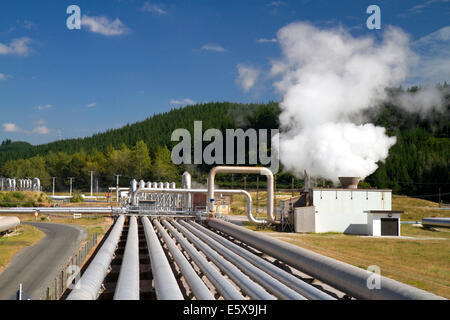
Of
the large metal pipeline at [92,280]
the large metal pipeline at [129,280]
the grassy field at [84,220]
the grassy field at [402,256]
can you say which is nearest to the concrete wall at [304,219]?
the grassy field at [402,256]

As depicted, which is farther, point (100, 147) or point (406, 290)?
point (100, 147)

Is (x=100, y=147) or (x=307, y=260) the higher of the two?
(x=100, y=147)

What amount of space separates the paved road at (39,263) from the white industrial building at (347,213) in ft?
72.6

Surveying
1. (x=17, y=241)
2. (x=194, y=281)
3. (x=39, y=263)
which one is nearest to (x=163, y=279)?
(x=194, y=281)

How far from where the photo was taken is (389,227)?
40.6 metres

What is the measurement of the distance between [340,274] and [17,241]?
31902 mm

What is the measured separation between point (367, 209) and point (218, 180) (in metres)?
88.3

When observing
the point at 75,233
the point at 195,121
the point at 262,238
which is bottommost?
the point at 75,233

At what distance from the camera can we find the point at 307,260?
46.9 feet

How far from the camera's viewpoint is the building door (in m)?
40.6

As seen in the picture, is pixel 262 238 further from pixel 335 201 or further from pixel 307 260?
pixel 335 201

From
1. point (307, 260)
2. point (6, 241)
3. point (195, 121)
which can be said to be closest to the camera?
point (307, 260)

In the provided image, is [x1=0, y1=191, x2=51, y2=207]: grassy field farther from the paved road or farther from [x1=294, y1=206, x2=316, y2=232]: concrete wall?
[x1=294, y1=206, x2=316, y2=232]: concrete wall
